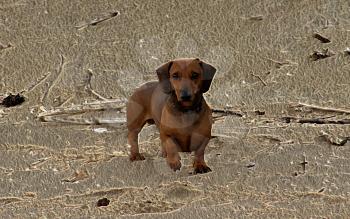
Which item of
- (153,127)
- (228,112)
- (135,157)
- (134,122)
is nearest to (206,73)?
(134,122)

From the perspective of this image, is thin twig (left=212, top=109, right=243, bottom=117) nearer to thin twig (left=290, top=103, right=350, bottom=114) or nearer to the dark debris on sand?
thin twig (left=290, top=103, right=350, bottom=114)

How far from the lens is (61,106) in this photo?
6.68m

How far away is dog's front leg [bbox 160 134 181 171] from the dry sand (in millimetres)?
96

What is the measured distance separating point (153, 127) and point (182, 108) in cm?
118

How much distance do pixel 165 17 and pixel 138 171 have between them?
2465 millimetres

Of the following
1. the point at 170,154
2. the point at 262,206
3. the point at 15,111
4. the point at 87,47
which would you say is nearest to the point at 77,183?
the point at 170,154

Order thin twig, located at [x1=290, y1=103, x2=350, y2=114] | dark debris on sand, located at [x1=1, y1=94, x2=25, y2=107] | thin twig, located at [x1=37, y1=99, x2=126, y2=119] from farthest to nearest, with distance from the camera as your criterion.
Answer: dark debris on sand, located at [x1=1, y1=94, x2=25, y2=107] < thin twig, located at [x1=37, y1=99, x2=126, y2=119] < thin twig, located at [x1=290, y1=103, x2=350, y2=114]

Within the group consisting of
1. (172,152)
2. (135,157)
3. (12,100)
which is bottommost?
(12,100)

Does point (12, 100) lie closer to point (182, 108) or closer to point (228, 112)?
point (228, 112)

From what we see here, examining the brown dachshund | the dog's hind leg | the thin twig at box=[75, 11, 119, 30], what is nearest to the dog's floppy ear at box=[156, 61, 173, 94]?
the brown dachshund

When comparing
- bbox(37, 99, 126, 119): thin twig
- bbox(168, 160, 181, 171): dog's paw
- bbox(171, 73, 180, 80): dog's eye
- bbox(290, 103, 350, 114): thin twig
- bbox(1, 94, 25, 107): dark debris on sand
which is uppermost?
bbox(171, 73, 180, 80): dog's eye

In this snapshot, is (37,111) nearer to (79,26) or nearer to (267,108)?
(79,26)

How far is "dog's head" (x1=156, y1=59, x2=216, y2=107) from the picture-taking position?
188 inches

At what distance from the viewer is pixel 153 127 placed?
6.14 m
